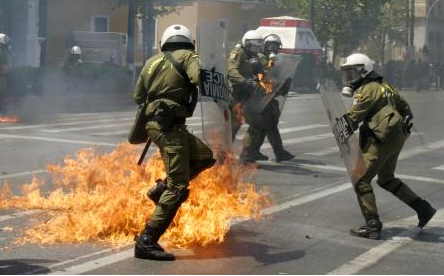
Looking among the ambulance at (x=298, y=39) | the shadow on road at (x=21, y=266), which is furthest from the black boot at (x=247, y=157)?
the ambulance at (x=298, y=39)

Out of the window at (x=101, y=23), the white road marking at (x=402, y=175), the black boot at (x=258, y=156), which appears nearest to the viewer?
the white road marking at (x=402, y=175)

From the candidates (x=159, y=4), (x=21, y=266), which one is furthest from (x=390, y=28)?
(x=21, y=266)

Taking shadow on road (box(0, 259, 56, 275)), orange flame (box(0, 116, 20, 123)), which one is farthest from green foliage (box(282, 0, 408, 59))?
shadow on road (box(0, 259, 56, 275))

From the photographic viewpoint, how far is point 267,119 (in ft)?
36.6

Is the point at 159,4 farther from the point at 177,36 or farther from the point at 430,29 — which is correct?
the point at 430,29

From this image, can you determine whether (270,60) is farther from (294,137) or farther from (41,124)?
(41,124)

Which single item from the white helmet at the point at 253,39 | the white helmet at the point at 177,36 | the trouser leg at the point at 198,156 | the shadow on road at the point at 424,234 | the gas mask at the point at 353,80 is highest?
the white helmet at the point at 177,36

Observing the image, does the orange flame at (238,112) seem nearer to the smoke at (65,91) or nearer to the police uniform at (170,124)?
the police uniform at (170,124)

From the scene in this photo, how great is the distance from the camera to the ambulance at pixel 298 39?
119 feet

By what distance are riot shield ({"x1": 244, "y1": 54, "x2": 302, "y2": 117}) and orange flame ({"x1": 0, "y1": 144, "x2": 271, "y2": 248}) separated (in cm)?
317

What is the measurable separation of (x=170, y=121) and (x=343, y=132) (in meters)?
1.63

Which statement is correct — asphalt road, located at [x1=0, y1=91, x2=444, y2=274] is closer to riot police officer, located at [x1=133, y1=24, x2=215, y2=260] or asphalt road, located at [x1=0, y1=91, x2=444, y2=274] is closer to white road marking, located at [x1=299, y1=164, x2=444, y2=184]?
white road marking, located at [x1=299, y1=164, x2=444, y2=184]

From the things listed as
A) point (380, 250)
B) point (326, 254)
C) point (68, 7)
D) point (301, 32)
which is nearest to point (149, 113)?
point (326, 254)

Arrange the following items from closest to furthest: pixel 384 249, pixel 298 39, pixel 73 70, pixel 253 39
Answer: pixel 384 249, pixel 253 39, pixel 73 70, pixel 298 39
